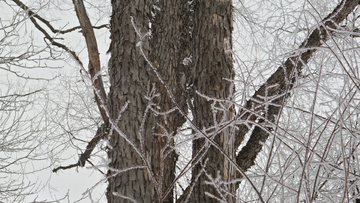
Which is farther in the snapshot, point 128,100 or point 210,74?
point 210,74

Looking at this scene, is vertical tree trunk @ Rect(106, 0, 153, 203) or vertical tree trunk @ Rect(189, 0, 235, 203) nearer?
vertical tree trunk @ Rect(106, 0, 153, 203)

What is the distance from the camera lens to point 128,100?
215cm

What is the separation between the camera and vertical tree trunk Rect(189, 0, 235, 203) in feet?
8.50

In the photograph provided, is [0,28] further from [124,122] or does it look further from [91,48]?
[124,122]

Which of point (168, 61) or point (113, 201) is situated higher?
point (168, 61)

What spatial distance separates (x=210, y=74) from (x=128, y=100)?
3.06ft

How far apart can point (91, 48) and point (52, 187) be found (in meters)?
3.11

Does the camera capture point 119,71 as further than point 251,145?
No

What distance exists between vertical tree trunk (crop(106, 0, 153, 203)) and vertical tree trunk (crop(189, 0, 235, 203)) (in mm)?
528

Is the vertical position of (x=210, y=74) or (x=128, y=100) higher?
(x=210, y=74)

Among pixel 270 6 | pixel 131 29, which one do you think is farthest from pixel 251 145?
pixel 270 6

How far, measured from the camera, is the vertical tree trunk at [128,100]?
2.23 meters

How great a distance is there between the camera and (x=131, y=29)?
256cm

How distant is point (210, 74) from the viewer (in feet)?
9.14
